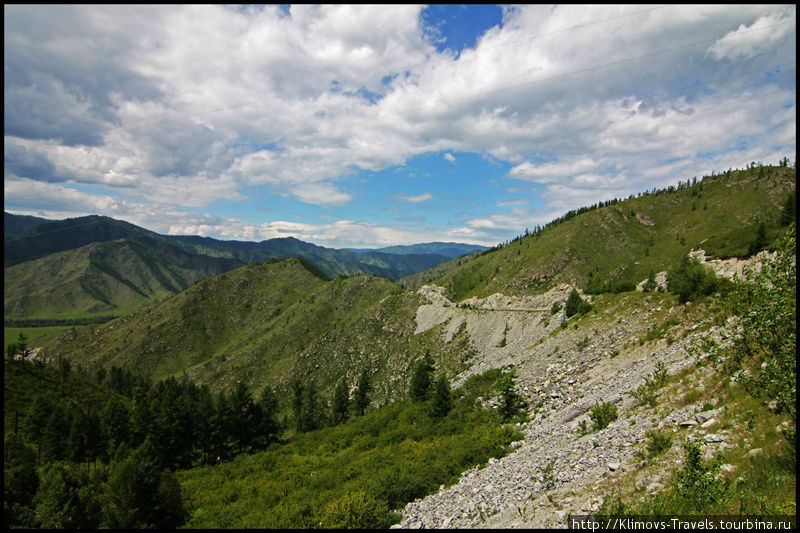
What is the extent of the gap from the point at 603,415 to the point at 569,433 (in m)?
2.58

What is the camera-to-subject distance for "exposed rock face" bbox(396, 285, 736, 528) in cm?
1542

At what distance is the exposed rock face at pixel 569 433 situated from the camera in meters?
15.4

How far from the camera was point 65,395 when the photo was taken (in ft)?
343

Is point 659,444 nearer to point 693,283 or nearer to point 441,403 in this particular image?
point 693,283

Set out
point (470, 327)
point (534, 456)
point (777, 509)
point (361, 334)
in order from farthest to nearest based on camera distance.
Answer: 1. point (361, 334)
2. point (470, 327)
3. point (534, 456)
4. point (777, 509)

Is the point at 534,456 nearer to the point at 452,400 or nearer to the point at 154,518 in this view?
the point at 452,400

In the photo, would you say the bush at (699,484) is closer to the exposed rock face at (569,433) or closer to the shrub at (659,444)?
the exposed rock face at (569,433)

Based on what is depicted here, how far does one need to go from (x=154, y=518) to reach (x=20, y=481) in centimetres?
2107

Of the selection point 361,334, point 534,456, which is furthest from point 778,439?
point 361,334

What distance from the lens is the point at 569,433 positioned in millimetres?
22859

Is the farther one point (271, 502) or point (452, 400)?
point (452, 400)

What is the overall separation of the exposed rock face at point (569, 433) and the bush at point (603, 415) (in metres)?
0.50

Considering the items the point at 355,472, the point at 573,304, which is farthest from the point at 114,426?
the point at 573,304

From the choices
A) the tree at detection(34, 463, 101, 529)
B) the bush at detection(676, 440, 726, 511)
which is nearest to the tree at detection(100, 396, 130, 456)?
the tree at detection(34, 463, 101, 529)
